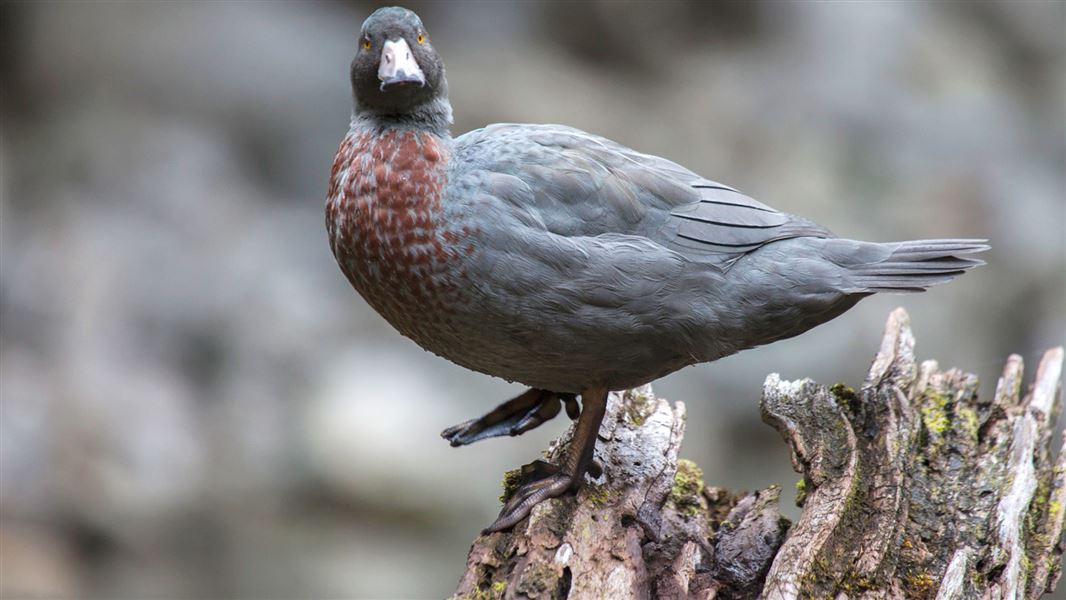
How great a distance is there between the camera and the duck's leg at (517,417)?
12.0 ft

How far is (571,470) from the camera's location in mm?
3137

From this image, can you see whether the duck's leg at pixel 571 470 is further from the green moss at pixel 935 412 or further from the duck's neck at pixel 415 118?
the green moss at pixel 935 412

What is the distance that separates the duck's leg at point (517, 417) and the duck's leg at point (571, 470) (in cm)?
44

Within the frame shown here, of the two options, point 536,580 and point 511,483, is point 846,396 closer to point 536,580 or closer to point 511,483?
point 511,483

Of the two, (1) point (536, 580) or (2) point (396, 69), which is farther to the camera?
(2) point (396, 69)

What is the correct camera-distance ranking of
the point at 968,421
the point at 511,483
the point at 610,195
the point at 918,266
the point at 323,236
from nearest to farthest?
the point at 610,195 < the point at 918,266 < the point at 511,483 < the point at 968,421 < the point at 323,236

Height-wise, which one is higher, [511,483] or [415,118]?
[415,118]

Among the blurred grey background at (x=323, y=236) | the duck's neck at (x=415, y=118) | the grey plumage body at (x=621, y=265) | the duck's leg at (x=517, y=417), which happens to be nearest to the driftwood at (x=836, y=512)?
the duck's leg at (x=517, y=417)

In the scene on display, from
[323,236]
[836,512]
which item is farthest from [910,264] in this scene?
[323,236]

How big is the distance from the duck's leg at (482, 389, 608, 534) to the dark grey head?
103cm

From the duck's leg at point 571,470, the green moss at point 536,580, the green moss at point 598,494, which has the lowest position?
the green moss at point 536,580

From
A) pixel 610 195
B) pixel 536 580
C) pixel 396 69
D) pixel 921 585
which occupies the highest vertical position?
pixel 396 69

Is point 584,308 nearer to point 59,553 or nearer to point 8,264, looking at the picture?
point 59,553

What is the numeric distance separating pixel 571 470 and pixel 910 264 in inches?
49.4
